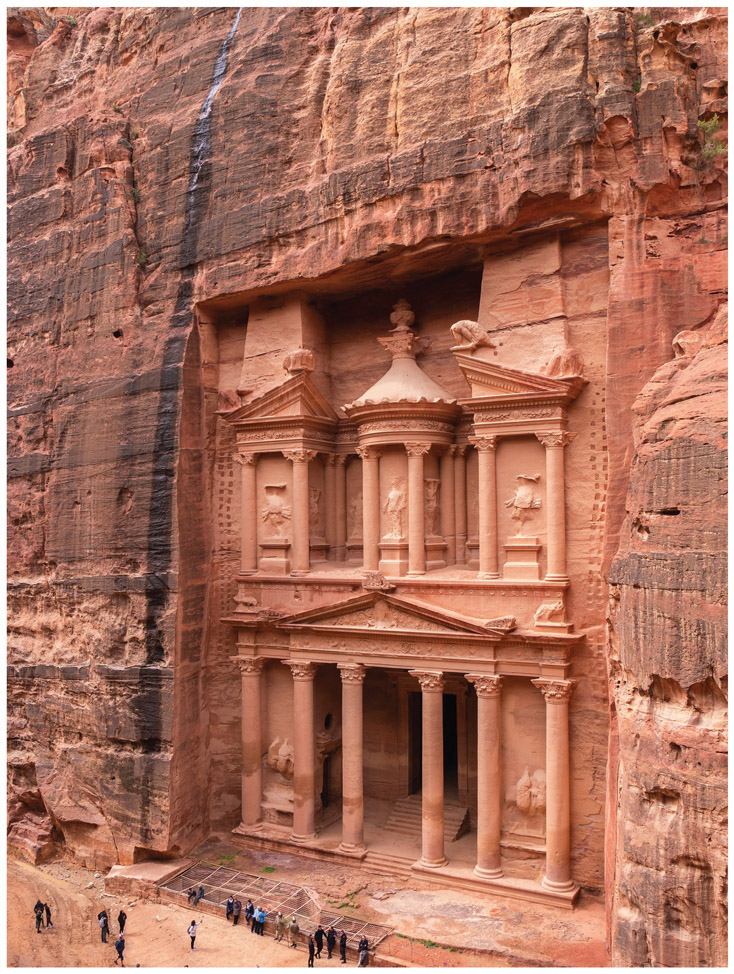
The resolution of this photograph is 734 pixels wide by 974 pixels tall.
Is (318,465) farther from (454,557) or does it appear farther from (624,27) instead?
(624,27)

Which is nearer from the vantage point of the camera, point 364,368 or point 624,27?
point 624,27

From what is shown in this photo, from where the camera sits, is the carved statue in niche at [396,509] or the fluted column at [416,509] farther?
the carved statue in niche at [396,509]

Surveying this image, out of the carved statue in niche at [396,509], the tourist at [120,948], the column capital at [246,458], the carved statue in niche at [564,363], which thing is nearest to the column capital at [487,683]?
the carved statue in niche at [396,509]

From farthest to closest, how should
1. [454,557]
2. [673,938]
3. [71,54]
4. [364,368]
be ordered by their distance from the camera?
[71,54], [364,368], [454,557], [673,938]

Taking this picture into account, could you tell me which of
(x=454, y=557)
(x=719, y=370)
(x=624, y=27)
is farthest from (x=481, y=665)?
(x=624, y=27)

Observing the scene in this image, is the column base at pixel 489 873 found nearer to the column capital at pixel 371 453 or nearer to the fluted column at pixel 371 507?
the fluted column at pixel 371 507

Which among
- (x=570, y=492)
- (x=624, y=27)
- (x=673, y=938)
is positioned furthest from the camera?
(x=570, y=492)
